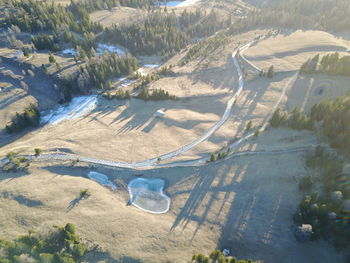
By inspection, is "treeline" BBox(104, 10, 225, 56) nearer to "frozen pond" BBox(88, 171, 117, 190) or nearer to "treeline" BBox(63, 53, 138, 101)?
"treeline" BBox(63, 53, 138, 101)

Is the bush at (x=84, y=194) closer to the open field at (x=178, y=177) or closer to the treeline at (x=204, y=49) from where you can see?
the open field at (x=178, y=177)

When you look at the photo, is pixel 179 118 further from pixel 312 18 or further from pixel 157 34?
pixel 312 18

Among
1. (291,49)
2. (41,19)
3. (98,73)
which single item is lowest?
(291,49)

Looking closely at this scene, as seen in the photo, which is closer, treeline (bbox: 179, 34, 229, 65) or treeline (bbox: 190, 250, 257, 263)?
treeline (bbox: 190, 250, 257, 263)

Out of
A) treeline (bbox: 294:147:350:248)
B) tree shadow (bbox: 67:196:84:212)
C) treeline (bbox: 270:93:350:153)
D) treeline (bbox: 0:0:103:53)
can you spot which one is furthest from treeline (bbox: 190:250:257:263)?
treeline (bbox: 0:0:103:53)

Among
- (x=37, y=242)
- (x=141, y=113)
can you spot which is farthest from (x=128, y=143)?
(x=37, y=242)

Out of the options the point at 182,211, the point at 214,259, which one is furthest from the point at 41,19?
the point at 214,259

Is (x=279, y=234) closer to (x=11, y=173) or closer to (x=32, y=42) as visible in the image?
(x=11, y=173)
